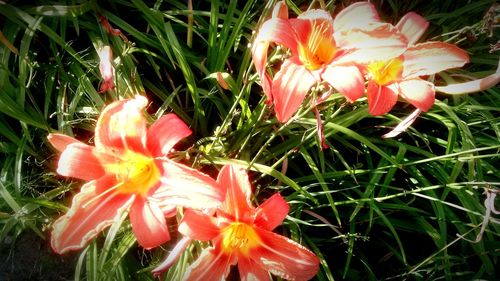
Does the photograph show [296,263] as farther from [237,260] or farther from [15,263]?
[15,263]

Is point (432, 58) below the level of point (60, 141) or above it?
above

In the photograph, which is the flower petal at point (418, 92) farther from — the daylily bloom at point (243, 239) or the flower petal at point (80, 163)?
the flower petal at point (80, 163)

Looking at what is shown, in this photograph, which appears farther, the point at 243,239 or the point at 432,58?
the point at 243,239

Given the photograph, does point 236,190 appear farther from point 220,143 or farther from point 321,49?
point 220,143

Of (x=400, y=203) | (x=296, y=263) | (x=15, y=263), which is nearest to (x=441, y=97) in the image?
(x=400, y=203)

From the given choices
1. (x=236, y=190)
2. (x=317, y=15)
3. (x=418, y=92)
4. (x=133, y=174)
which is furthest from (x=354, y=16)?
(x=133, y=174)

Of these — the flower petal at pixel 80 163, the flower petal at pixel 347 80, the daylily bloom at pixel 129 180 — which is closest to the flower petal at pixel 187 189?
the daylily bloom at pixel 129 180
